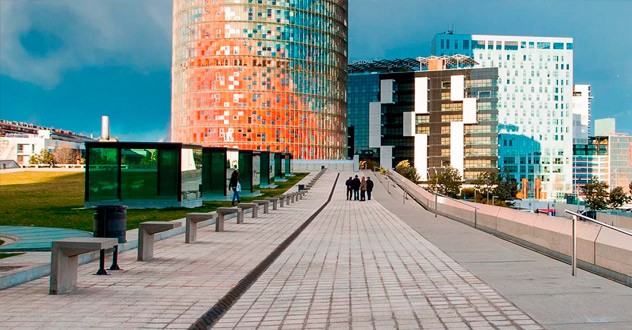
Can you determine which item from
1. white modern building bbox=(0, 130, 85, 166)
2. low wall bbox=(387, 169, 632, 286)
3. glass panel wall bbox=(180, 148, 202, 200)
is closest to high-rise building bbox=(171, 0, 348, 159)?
white modern building bbox=(0, 130, 85, 166)

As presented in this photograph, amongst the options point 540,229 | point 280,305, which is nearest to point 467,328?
point 280,305

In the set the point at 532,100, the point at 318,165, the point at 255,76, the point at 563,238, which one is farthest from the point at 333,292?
the point at 532,100

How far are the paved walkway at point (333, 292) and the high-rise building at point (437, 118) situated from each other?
121336mm

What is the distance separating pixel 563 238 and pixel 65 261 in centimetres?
884

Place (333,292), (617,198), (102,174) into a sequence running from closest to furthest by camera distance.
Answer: (333,292)
(102,174)
(617,198)

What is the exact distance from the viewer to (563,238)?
1250cm

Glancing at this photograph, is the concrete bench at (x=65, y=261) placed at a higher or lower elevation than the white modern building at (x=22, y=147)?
lower

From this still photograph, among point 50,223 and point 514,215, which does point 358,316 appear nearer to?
point 514,215

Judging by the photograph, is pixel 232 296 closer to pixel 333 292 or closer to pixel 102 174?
pixel 333 292

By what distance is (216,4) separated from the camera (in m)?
125

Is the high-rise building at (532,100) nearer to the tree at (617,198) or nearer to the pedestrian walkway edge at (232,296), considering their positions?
the tree at (617,198)

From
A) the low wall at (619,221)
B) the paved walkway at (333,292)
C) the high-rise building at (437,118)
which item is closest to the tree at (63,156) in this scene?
the high-rise building at (437,118)

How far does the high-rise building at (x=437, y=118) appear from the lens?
437ft

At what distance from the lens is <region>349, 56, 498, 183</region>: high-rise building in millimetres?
133250
